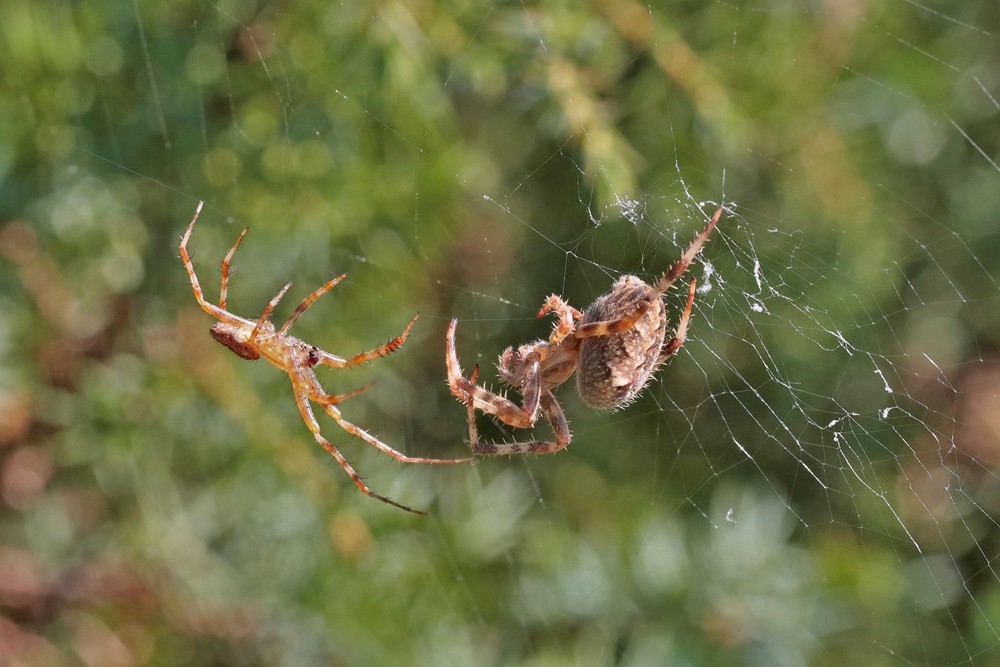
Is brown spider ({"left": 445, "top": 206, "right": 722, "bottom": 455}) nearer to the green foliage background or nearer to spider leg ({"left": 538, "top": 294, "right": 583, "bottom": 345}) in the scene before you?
spider leg ({"left": 538, "top": 294, "right": 583, "bottom": 345})

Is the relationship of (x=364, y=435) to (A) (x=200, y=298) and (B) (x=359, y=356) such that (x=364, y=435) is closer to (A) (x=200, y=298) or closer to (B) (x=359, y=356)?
(B) (x=359, y=356)

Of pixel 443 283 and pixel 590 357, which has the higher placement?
pixel 590 357

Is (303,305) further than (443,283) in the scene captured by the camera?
No

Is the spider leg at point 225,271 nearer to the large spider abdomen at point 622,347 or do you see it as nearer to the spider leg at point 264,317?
the spider leg at point 264,317

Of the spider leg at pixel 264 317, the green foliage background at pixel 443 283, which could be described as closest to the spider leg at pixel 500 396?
the green foliage background at pixel 443 283

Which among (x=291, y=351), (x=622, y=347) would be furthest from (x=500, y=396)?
(x=291, y=351)

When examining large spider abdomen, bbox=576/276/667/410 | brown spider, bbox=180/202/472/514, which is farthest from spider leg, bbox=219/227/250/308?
large spider abdomen, bbox=576/276/667/410
